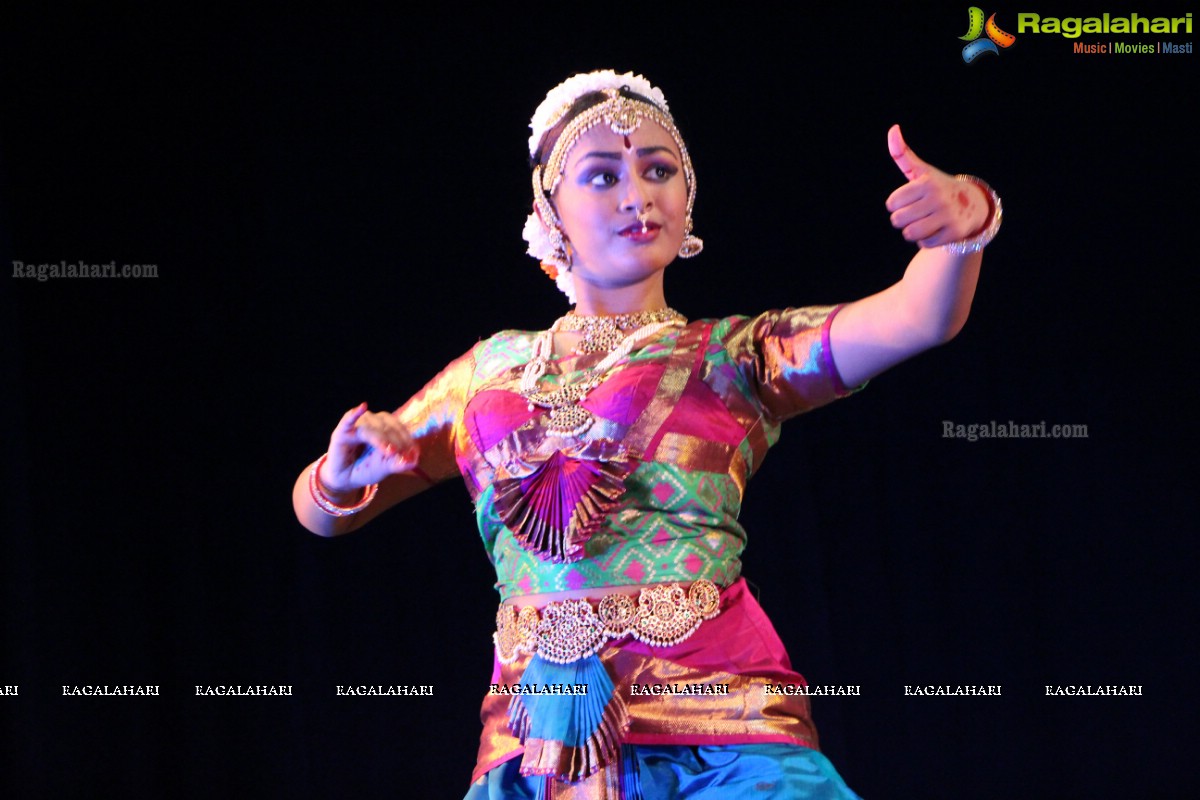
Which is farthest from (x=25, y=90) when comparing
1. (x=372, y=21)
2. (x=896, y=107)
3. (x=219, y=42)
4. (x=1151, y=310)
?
(x=1151, y=310)

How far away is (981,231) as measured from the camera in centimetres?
155

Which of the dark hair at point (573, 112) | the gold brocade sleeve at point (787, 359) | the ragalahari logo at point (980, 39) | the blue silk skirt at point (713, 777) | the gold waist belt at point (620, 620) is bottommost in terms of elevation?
the blue silk skirt at point (713, 777)

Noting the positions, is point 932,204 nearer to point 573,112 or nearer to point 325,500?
point 573,112

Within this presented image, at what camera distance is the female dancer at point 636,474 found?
165 cm

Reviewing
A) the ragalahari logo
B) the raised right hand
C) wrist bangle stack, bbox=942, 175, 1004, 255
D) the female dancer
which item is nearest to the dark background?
the ragalahari logo

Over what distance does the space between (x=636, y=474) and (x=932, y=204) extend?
1.65ft

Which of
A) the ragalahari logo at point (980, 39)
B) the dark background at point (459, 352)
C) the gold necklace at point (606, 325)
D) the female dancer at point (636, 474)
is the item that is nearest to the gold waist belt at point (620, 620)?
the female dancer at point (636, 474)

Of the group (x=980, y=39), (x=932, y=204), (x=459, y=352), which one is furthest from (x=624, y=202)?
(x=980, y=39)

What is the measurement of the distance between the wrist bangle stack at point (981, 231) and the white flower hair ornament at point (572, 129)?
0.56m

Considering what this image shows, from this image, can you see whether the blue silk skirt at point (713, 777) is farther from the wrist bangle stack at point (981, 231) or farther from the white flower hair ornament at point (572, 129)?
the white flower hair ornament at point (572, 129)

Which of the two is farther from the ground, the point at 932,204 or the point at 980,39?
the point at 980,39

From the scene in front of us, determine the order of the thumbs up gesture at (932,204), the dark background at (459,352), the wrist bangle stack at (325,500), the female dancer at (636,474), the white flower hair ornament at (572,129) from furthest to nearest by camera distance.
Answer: the dark background at (459,352)
the white flower hair ornament at (572,129)
the wrist bangle stack at (325,500)
the female dancer at (636,474)
the thumbs up gesture at (932,204)

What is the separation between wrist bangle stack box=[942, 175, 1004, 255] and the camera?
1553 millimetres

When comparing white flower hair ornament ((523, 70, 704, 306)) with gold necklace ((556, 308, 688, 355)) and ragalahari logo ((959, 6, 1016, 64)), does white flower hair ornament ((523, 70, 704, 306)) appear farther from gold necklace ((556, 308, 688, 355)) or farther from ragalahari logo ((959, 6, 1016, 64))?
ragalahari logo ((959, 6, 1016, 64))
